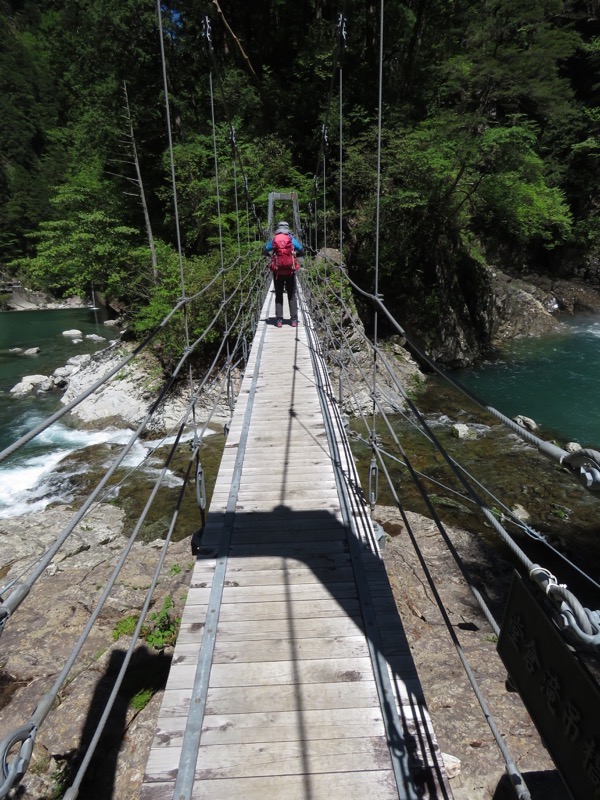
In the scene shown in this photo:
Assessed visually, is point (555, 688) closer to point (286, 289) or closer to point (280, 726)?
point (280, 726)

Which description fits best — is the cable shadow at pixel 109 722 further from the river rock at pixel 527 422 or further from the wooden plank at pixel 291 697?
the river rock at pixel 527 422

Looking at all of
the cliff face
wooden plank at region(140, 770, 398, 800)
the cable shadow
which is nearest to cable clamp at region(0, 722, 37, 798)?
wooden plank at region(140, 770, 398, 800)

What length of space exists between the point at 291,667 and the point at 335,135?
13.5m

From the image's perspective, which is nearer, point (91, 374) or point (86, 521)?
point (86, 521)

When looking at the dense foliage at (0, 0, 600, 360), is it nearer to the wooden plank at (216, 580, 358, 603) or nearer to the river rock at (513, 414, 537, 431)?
the river rock at (513, 414, 537, 431)

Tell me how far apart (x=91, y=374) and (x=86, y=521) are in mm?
5344

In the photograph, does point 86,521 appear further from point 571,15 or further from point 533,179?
point 571,15

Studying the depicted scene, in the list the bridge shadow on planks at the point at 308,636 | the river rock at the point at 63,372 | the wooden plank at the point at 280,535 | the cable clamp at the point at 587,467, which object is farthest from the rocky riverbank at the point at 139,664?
the river rock at the point at 63,372

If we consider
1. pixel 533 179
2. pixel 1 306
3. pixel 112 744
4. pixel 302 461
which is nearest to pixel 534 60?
pixel 533 179

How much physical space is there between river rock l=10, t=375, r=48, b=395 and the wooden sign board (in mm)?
11588

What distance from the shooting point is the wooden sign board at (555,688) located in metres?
0.68

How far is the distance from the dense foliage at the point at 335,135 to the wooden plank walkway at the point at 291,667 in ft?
23.9

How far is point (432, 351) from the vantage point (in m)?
Result: 11.6

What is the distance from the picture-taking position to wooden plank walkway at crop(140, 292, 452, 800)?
52.0 inches
